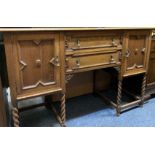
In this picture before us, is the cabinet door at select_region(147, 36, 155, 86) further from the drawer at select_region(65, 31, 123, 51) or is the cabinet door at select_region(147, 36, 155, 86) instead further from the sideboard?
the drawer at select_region(65, 31, 123, 51)

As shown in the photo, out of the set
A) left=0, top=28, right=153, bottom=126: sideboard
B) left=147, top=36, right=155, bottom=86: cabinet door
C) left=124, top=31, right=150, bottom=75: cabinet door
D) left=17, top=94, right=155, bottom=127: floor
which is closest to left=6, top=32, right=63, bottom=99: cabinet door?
left=0, top=28, right=153, bottom=126: sideboard

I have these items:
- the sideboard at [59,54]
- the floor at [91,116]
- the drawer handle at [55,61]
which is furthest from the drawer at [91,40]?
the floor at [91,116]

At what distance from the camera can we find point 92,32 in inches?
59.5

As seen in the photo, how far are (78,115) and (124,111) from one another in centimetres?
52

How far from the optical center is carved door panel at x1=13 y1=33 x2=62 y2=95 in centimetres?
125

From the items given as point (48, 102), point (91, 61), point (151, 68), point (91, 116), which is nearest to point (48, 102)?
point (48, 102)

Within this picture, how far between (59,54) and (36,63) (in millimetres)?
189

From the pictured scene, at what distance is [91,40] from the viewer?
154 centimetres

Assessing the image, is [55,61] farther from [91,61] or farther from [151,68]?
[151,68]

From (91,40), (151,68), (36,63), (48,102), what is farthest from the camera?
(151,68)

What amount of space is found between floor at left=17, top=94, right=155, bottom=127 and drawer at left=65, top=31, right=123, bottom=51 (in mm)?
735
